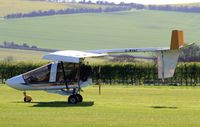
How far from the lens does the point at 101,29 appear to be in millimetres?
153000

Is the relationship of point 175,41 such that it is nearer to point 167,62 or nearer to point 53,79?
point 167,62

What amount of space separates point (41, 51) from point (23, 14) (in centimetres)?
4941

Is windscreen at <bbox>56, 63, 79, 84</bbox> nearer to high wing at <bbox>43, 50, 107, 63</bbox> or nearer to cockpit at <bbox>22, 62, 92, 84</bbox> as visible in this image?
cockpit at <bbox>22, 62, 92, 84</bbox>

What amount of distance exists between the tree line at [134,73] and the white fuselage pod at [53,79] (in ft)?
115

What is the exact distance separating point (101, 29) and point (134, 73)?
83.2 meters

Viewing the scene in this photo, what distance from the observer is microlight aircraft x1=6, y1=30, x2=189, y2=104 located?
31219 mm

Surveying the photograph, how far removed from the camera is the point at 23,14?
176375 mm

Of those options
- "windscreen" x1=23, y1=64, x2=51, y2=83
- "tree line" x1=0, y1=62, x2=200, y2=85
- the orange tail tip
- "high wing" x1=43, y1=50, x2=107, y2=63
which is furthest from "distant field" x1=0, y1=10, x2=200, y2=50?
the orange tail tip

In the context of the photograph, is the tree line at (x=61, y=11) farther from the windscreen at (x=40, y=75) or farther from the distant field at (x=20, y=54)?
the windscreen at (x=40, y=75)

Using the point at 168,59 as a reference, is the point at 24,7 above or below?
above

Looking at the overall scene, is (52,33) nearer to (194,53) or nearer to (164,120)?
(194,53)

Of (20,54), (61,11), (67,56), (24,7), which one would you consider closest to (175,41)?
(67,56)

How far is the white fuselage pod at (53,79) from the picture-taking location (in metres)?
32.5

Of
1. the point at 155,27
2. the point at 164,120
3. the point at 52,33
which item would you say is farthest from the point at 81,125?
the point at 155,27
